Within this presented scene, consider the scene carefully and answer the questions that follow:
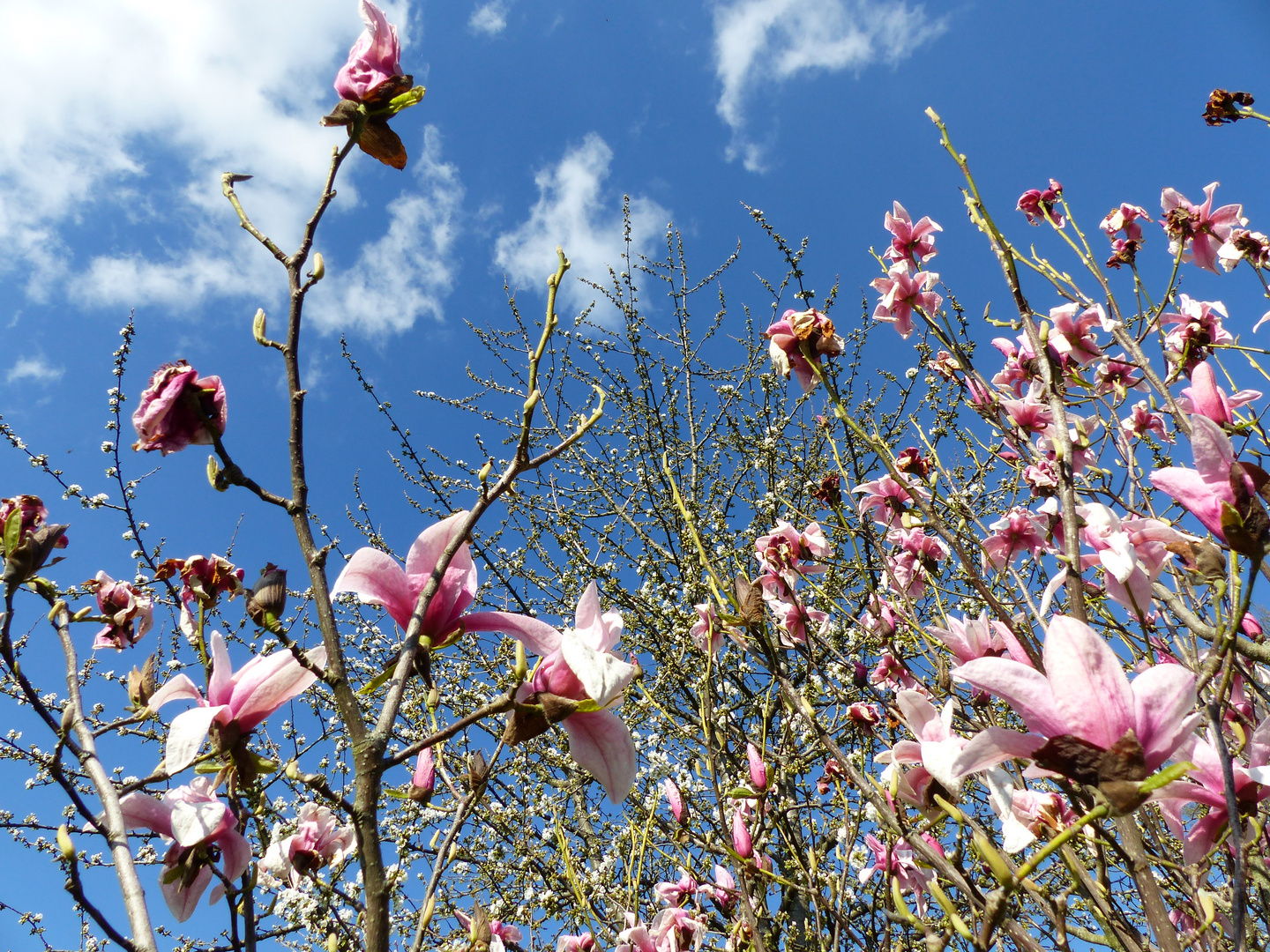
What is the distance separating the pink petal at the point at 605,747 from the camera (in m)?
0.78

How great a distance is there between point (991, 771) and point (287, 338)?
1062mm

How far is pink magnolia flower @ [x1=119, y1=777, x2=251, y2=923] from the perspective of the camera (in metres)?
0.80

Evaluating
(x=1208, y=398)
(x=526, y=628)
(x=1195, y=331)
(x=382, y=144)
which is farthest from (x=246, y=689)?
(x=1195, y=331)

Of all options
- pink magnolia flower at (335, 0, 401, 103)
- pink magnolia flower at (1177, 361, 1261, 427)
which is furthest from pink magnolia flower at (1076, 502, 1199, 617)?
pink magnolia flower at (335, 0, 401, 103)

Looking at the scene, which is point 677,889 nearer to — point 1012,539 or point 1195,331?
point 1012,539

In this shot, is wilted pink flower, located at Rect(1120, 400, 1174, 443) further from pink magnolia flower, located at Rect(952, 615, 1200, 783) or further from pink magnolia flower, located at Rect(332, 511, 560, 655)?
pink magnolia flower, located at Rect(332, 511, 560, 655)

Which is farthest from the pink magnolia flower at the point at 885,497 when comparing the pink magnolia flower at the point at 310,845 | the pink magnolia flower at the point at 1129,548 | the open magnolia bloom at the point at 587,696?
the pink magnolia flower at the point at 310,845

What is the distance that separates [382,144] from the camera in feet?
3.19

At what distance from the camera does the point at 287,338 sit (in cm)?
82

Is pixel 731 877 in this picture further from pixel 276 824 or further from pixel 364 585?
pixel 364 585

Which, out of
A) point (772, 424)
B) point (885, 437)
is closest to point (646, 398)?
point (772, 424)

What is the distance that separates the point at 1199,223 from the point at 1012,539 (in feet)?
5.25

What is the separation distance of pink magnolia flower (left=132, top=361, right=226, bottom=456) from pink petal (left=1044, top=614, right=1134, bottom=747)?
1012 mm

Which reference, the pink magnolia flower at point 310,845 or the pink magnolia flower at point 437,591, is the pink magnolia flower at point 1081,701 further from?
the pink magnolia flower at point 310,845
